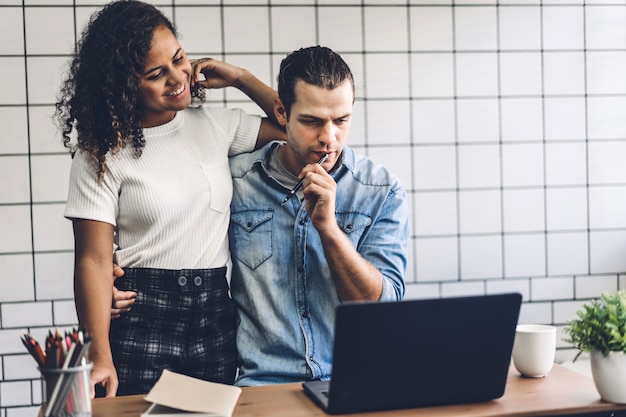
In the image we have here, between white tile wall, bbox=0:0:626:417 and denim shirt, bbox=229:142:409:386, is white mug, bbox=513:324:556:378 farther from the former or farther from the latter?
white tile wall, bbox=0:0:626:417

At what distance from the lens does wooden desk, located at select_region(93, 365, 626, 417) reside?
50.0 inches

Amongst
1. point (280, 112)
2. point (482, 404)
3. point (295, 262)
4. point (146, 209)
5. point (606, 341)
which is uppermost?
point (280, 112)

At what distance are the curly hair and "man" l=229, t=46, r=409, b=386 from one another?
31 cm

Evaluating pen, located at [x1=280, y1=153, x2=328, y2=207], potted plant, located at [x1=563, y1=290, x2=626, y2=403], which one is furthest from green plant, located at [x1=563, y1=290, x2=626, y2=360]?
pen, located at [x1=280, y1=153, x2=328, y2=207]

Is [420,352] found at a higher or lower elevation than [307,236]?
lower

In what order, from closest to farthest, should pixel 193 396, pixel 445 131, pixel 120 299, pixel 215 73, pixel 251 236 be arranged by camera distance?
pixel 193 396, pixel 120 299, pixel 251 236, pixel 215 73, pixel 445 131

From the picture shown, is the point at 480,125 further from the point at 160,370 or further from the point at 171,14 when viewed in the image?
the point at 160,370

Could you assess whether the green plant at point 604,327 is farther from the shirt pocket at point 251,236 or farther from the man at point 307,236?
the shirt pocket at point 251,236

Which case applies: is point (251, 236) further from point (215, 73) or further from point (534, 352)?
point (534, 352)

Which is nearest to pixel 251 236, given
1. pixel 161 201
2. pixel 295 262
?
pixel 295 262

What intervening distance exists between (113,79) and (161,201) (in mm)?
306

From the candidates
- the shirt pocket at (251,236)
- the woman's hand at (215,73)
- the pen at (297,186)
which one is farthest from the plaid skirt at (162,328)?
the woman's hand at (215,73)

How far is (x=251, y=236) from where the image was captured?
179 cm

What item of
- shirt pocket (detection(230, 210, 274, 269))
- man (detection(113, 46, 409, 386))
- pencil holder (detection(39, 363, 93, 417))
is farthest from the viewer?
shirt pocket (detection(230, 210, 274, 269))
